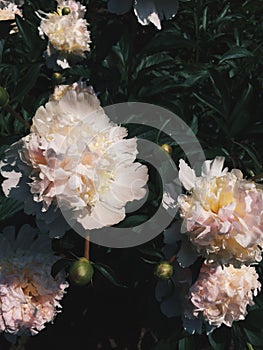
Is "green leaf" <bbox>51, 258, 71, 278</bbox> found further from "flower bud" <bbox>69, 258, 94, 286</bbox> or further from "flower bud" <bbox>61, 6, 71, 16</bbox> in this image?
"flower bud" <bbox>61, 6, 71, 16</bbox>

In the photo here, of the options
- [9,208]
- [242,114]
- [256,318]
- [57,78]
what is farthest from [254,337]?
[57,78]

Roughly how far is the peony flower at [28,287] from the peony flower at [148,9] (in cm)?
48

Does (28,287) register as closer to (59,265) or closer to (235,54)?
(59,265)

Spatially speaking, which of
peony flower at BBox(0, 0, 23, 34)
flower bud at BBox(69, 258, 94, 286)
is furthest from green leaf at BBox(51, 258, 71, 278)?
peony flower at BBox(0, 0, 23, 34)

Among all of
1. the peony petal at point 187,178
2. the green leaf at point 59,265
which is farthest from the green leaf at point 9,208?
the peony petal at point 187,178

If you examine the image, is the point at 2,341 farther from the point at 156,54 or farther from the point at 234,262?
the point at 234,262

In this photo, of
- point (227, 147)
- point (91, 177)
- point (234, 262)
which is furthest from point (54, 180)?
point (227, 147)

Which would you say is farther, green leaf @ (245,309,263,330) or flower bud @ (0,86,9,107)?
green leaf @ (245,309,263,330)

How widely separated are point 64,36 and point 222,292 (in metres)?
0.93

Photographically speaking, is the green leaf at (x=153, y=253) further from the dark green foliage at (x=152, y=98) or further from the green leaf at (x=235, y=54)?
the green leaf at (x=235, y=54)

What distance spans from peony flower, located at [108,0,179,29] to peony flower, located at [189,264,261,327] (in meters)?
0.48

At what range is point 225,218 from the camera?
93cm

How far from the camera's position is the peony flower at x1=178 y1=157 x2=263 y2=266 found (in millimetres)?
930

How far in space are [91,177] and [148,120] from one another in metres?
0.41
